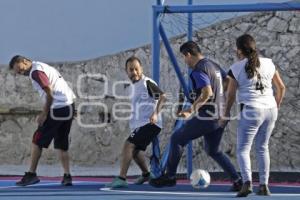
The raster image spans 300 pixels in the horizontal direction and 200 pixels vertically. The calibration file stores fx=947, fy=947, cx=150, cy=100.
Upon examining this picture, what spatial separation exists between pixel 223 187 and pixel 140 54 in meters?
2.92

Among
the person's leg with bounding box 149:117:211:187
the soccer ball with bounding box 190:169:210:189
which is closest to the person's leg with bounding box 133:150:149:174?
the person's leg with bounding box 149:117:211:187

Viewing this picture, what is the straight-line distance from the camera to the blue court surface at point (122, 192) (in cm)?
967

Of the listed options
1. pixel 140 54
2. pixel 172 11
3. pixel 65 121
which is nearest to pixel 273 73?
pixel 172 11

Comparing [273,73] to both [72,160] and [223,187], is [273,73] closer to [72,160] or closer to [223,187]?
[223,187]

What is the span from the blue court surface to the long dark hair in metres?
1.25

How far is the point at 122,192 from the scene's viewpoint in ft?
33.2

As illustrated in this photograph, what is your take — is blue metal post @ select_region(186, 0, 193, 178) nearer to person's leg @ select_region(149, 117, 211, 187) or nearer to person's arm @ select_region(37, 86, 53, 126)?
person's leg @ select_region(149, 117, 211, 187)

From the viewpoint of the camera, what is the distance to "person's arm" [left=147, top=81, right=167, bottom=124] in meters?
10.4

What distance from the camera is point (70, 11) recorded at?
1315cm

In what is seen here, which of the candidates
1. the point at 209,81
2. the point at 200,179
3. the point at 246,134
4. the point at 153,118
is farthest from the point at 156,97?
the point at 246,134

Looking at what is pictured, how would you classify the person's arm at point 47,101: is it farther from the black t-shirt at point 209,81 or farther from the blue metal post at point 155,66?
the black t-shirt at point 209,81

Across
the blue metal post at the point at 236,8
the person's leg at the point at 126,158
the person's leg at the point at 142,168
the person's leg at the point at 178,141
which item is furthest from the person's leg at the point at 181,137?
the blue metal post at the point at 236,8

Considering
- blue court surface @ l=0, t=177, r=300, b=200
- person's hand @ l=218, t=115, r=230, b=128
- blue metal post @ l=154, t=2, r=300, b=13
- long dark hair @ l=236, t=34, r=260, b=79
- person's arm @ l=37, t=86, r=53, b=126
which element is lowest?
blue court surface @ l=0, t=177, r=300, b=200

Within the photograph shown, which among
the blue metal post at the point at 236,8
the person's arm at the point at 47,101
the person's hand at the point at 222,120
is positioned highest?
the blue metal post at the point at 236,8
